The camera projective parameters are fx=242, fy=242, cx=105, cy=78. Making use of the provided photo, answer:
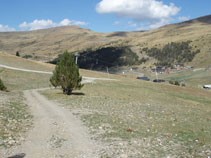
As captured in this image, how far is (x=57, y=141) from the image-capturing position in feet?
33.4

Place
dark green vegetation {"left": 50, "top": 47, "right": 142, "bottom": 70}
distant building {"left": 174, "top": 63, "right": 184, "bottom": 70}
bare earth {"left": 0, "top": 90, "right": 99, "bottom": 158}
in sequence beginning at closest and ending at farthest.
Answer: bare earth {"left": 0, "top": 90, "right": 99, "bottom": 158}, distant building {"left": 174, "top": 63, "right": 184, "bottom": 70}, dark green vegetation {"left": 50, "top": 47, "right": 142, "bottom": 70}

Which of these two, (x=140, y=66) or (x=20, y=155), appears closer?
(x=20, y=155)

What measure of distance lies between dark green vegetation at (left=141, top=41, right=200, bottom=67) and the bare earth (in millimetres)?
126637

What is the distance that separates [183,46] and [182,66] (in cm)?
3042

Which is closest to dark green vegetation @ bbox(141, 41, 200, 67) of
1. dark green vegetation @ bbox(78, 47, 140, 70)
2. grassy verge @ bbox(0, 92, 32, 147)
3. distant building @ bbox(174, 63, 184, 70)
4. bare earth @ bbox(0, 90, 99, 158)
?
distant building @ bbox(174, 63, 184, 70)

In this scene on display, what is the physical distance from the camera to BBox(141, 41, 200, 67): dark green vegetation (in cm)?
13600

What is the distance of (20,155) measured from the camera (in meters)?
8.46

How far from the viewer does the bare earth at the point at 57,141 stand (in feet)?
28.7

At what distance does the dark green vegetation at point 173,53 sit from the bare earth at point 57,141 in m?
127

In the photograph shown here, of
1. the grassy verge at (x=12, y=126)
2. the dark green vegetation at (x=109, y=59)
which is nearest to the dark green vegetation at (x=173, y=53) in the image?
the dark green vegetation at (x=109, y=59)

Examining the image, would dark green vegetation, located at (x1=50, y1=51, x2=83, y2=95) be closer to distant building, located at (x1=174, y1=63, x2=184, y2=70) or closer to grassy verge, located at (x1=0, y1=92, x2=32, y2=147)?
grassy verge, located at (x1=0, y1=92, x2=32, y2=147)

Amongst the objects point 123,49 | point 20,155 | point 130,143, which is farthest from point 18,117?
point 123,49

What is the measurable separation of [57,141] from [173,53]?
14568 centimetres

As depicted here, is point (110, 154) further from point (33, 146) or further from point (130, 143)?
point (33, 146)
